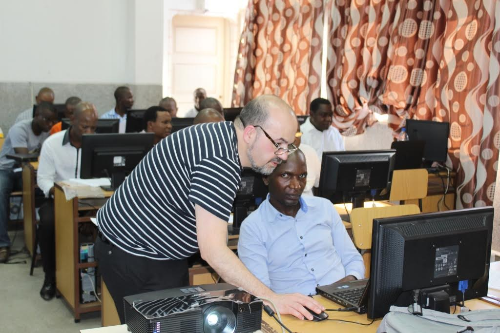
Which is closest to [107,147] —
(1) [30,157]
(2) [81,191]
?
(2) [81,191]

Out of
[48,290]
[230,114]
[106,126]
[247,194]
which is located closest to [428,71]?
[230,114]

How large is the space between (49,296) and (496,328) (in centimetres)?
343

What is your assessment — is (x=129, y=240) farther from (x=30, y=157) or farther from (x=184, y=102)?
(x=184, y=102)

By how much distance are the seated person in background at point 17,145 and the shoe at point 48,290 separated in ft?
3.34

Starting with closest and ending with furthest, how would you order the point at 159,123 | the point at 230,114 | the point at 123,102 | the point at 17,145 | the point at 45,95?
the point at 159,123, the point at 17,145, the point at 230,114, the point at 45,95, the point at 123,102

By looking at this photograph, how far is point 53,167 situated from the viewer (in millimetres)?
4410

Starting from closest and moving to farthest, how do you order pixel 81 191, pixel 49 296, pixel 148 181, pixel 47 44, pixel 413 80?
pixel 148 181 < pixel 81 191 < pixel 49 296 < pixel 413 80 < pixel 47 44

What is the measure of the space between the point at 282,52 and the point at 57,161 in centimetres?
413

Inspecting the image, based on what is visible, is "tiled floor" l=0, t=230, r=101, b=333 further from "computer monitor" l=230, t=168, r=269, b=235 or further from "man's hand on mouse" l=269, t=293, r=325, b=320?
"man's hand on mouse" l=269, t=293, r=325, b=320

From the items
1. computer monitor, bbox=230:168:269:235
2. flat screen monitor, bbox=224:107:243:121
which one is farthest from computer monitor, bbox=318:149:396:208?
flat screen monitor, bbox=224:107:243:121

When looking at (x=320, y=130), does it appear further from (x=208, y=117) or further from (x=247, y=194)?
(x=247, y=194)

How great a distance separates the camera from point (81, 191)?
388cm

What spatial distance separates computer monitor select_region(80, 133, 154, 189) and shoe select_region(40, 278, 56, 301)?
976mm

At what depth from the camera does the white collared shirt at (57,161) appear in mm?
4379
